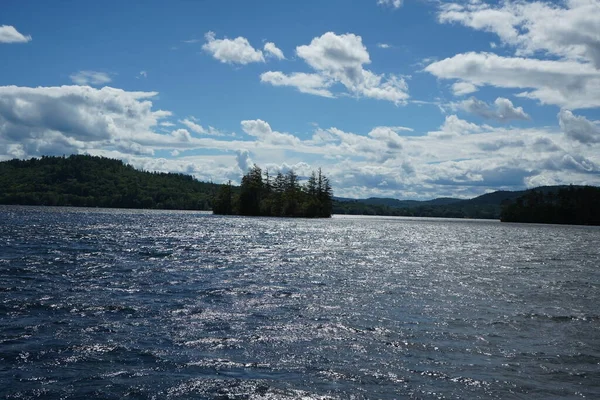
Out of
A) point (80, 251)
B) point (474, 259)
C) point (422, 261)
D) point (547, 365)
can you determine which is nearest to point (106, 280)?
point (80, 251)

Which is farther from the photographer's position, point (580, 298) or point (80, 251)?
point (80, 251)

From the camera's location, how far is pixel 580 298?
35531 millimetres

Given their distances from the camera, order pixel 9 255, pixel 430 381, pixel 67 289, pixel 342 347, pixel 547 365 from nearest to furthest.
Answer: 1. pixel 430 381
2. pixel 547 365
3. pixel 342 347
4. pixel 67 289
5. pixel 9 255

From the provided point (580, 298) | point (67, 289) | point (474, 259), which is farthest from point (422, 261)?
point (67, 289)

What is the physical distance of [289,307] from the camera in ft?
94.4

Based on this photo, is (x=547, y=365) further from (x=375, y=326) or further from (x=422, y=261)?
(x=422, y=261)

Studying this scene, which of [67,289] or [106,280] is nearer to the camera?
[67,289]

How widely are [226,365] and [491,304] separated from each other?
19.8m

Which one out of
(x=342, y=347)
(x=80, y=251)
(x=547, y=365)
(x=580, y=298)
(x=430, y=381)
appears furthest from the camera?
(x=80, y=251)

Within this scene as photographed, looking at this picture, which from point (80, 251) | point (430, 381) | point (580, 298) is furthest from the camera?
point (80, 251)

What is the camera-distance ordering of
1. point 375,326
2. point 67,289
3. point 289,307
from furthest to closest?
1. point 67,289
2. point 289,307
3. point 375,326

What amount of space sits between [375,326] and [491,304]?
10.9m

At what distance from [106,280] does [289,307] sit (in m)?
14.7

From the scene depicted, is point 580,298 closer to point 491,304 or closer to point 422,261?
point 491,304
